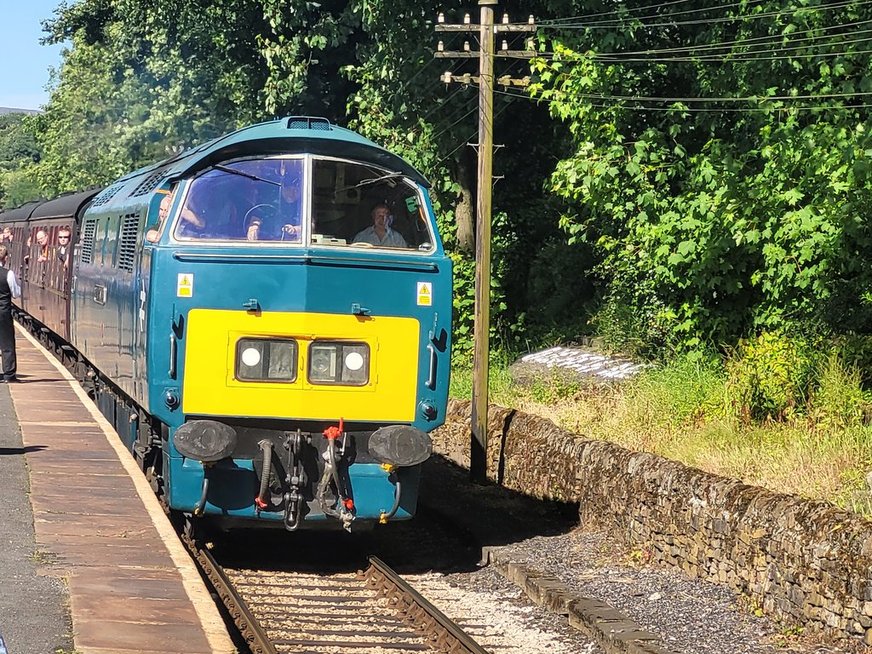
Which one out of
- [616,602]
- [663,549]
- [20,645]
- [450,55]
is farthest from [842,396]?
[20,645]

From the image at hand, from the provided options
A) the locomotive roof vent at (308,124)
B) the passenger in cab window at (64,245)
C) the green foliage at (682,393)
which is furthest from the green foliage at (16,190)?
the locomotive roof vent at (308,124)

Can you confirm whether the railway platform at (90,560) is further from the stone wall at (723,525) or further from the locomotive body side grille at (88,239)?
the stone wall at (723,525)

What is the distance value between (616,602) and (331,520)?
2229mm

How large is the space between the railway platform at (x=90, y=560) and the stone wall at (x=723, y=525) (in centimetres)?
371

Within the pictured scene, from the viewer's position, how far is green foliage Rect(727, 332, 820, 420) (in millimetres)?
14297

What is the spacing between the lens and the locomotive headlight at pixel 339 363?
10.0 meters

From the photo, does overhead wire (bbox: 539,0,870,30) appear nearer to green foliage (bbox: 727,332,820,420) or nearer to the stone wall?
green foliage (bbox: 727,332,820,420)

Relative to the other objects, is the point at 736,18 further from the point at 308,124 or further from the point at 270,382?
the point at 270,382

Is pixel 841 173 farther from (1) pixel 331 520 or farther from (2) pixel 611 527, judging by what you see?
(1) pixel 331 520

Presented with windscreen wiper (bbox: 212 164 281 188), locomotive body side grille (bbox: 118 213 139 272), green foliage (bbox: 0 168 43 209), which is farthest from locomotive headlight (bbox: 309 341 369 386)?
green foliage (bbox: 0 168 43 209)

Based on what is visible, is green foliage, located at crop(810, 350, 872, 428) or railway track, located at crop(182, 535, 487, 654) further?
green foliage, located at crop(810, 350, 872, 428)

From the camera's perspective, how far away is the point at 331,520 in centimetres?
1022

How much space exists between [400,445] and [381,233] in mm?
1734

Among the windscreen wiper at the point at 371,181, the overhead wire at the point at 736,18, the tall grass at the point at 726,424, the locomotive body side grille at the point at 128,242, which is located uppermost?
the overhead wire at the point at 736,18
